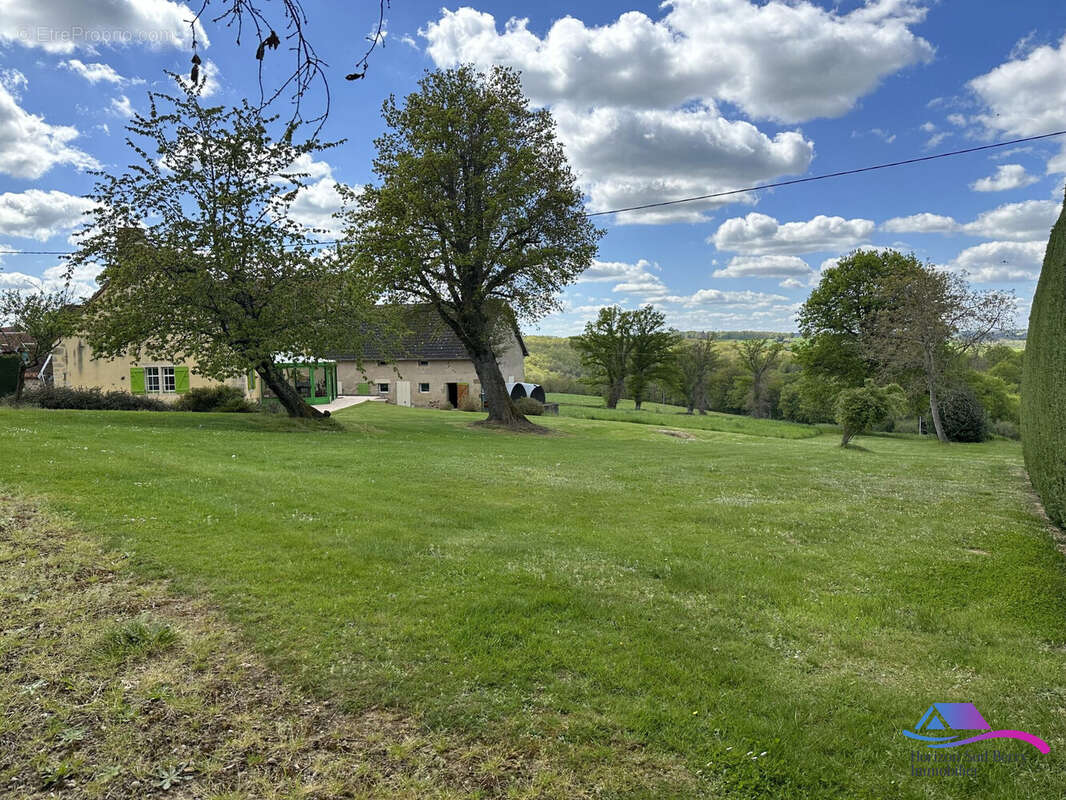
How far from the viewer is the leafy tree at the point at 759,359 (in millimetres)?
58750

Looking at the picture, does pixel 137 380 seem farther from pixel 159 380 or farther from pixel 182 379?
pixel 182 379

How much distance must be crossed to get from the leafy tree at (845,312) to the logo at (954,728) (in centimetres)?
3792

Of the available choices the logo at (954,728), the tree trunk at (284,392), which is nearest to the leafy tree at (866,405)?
the tree trunk at (284,392)

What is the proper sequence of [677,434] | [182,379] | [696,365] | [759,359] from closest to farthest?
[182,379] < [677,434] < [759,359] < [696,365]

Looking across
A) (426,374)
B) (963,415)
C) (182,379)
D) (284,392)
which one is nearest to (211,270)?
(284,392)

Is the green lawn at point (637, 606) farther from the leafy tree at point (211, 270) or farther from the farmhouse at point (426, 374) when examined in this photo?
the farmhouse at point (426, 374)

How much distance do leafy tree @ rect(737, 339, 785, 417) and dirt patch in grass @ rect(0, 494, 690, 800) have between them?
196 feet

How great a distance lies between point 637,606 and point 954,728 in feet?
7.09

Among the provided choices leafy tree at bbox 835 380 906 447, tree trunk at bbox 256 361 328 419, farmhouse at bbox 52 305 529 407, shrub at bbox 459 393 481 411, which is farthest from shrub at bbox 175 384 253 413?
leafy tree at bbox 835 380 906 447

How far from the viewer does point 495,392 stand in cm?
2592

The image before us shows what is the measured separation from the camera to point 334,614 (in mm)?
4484

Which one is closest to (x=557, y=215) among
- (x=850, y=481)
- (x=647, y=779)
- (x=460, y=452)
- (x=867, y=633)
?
(x=460, y=452)

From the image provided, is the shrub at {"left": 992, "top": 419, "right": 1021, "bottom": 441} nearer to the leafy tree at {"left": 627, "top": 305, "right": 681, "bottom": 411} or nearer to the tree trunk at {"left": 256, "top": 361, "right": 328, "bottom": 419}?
the leafy tree at {"left": 627, "top": 305, "right": 681, "bottom": 411}

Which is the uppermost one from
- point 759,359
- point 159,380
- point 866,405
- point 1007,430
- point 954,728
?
point 759,359
